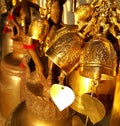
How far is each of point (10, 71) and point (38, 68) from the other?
527mm

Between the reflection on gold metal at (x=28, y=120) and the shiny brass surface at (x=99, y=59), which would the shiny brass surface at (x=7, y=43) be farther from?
the shiny brass surface at (x=99, y=59)

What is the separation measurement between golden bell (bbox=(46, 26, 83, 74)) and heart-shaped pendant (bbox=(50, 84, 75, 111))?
0.30 feet

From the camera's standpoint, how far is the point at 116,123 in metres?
0.84

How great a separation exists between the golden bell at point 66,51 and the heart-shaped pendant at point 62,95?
9 cm

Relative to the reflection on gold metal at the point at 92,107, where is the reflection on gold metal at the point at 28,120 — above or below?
below

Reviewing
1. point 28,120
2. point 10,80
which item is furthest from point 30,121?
point 10,80

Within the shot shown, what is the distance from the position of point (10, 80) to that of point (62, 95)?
0.67m

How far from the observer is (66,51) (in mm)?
764

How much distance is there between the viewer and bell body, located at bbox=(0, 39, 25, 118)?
145cm

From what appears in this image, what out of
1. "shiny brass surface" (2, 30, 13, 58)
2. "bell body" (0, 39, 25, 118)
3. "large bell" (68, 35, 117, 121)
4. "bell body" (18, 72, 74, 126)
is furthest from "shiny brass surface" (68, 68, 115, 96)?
"shiny brass surface" (2, 30, 13, 58)

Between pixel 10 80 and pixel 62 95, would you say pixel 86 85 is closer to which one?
pixel 62 95

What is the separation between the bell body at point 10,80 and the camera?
1.45 metres

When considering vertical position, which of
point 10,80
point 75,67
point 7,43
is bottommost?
point 10,80

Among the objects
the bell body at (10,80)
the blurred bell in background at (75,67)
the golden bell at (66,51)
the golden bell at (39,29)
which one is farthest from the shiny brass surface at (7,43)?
the golden bell at (66,51)
